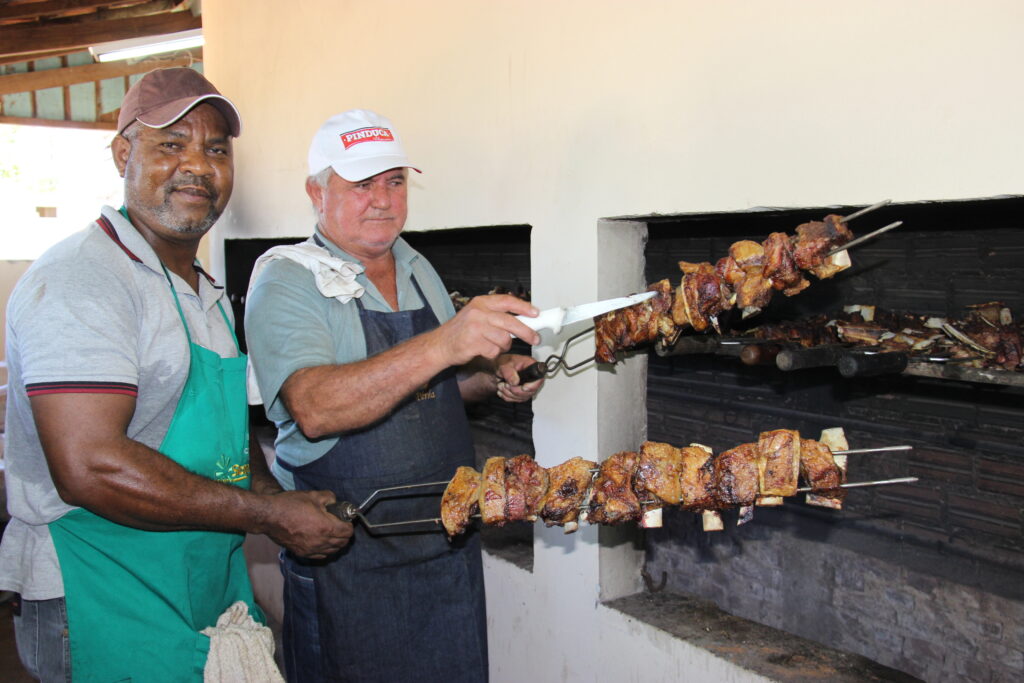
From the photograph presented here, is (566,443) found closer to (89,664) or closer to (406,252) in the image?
(406,252)

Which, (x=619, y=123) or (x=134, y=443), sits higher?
(x=619, y=123)

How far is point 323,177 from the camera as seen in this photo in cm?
286

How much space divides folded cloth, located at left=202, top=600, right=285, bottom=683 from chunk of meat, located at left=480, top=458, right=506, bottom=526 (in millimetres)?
908

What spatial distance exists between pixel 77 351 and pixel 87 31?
6.62 m

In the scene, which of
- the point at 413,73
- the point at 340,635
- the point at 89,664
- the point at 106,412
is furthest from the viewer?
the point at 413,73

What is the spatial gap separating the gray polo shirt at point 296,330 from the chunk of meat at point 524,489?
27.7 inches

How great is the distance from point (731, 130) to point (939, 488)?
148 cm

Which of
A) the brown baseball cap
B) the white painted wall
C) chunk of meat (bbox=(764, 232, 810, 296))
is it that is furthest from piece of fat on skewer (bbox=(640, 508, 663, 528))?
the brown baseball cap

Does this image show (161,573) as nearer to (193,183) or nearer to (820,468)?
(193,183)

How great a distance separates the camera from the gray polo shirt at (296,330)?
2.45 metres

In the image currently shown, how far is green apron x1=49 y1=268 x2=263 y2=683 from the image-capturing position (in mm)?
2393

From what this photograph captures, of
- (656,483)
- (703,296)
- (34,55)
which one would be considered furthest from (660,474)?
(34,55)

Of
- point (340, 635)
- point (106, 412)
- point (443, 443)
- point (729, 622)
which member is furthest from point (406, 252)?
point (729, 622)

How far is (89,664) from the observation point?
239 cm
